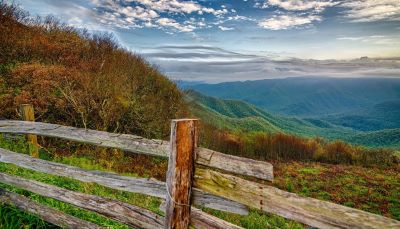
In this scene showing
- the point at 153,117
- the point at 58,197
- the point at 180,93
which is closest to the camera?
the point at 58,197

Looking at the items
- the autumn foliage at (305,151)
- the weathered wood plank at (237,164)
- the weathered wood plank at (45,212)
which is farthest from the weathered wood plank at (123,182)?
the autumn foliage at (305,151)

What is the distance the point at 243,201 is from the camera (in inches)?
104

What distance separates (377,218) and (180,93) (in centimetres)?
1927

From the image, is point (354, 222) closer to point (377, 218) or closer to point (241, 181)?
point (377, 218)

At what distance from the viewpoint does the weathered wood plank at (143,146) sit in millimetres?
2580

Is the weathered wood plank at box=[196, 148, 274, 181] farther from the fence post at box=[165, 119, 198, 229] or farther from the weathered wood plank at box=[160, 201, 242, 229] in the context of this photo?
the weathered wood plank at box=[160, 201, 242, 229]

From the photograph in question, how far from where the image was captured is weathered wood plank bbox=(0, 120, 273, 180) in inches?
102

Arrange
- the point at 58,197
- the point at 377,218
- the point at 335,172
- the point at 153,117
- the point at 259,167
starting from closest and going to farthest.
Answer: the point at 377,218 → the point at 259,167 → the point at 58,197 → the point at 153,117 → the point at 335,172

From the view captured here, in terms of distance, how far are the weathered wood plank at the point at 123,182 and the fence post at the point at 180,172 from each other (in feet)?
0.42

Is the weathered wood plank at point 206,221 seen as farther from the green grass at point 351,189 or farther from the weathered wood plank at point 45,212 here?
the green grass at point 351,189

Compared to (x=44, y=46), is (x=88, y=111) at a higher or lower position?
lower

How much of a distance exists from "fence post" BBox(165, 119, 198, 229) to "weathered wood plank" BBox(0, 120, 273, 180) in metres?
0.12

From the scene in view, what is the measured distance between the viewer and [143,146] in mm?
3160

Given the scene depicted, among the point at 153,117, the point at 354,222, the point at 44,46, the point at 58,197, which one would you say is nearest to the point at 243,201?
the point at 354,222
